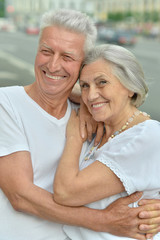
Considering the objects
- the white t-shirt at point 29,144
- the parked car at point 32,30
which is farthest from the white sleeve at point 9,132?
the parked car at point 32,30

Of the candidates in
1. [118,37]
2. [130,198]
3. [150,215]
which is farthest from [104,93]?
[118,37]

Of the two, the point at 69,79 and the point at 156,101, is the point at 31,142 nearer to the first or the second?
the point at 69,79

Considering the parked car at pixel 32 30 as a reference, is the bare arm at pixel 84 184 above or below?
above

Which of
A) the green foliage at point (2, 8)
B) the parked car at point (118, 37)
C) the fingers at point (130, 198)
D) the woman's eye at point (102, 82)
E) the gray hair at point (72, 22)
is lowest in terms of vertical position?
the green foliage at point (2, 8)

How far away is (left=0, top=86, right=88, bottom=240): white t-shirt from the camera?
185 centimetres

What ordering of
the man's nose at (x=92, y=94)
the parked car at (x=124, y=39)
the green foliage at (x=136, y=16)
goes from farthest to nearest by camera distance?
the green foliage at (x=136, y=16), the parked car at (x=124, y=39), the man's nose at (x=92, y=94)

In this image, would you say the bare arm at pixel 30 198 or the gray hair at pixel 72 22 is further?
the gray hair at pixel 72 22

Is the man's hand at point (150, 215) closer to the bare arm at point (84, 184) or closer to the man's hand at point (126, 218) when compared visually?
the man's hand at point (126, 218)

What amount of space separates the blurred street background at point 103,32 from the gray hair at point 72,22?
378 millimetres

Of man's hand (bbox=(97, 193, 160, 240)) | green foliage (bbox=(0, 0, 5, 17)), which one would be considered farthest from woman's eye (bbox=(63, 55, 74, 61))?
green foliage (bbox=(0, 0, 5, 17))

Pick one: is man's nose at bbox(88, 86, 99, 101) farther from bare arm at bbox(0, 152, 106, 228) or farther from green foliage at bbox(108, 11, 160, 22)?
green foliage at bbox(108, 11, 160, 22)

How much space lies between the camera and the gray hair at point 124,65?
1.84 metres

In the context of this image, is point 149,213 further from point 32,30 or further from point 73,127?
point 32,30

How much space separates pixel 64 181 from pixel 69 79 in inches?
22.6
